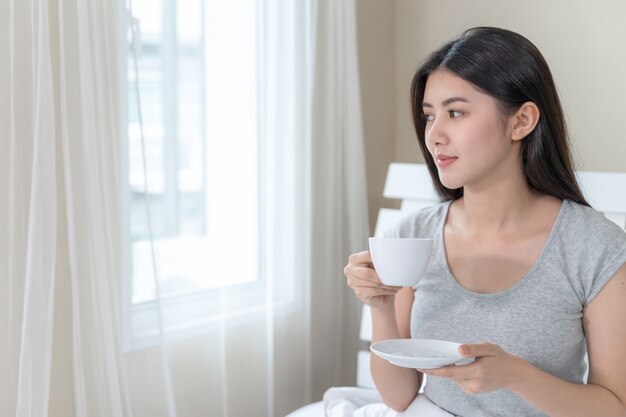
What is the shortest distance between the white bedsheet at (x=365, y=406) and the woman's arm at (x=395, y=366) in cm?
3

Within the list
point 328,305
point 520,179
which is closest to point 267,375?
point 328,305

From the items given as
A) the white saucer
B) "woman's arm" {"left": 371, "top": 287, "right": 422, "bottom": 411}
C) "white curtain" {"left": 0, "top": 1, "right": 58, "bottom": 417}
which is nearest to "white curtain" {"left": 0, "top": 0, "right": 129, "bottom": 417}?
"white curtain" {"left": 0, "top": 1, "right": 58, "bottom": 417}

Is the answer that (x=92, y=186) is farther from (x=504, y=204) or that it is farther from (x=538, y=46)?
(x=538, y=46)

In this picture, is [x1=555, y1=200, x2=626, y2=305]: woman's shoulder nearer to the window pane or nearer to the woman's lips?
the woman's lips

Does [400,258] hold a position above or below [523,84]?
below

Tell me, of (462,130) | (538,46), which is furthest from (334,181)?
(462,130)

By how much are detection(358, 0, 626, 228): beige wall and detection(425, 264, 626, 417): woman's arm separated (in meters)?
1.09

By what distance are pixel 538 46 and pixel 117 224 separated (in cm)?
150

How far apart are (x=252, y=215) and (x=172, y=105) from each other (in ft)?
1.38

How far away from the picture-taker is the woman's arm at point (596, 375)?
1311mm

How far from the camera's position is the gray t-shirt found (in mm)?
1444

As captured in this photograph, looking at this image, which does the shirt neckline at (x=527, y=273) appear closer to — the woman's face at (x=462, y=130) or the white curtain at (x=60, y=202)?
the woman's face at (x=462, y=130)

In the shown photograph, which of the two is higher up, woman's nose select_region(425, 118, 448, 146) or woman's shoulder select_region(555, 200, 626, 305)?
woman's nose select_region(425, 118, 448, 146)

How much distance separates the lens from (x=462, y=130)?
1.47m
